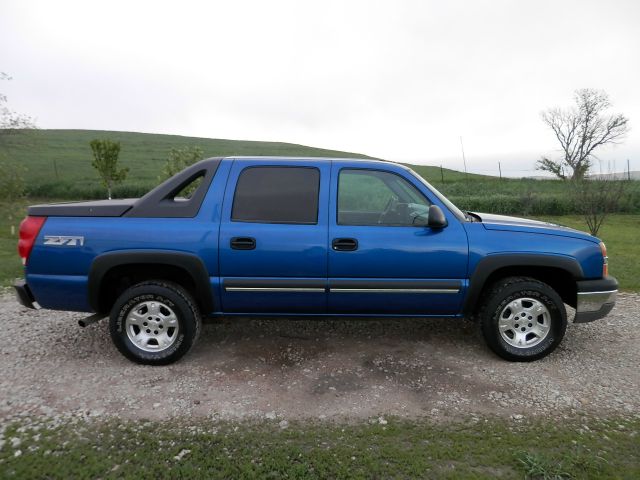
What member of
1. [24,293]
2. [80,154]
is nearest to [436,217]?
[24,293]

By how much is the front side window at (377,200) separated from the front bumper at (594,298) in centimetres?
155

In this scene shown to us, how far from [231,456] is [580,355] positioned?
332cm

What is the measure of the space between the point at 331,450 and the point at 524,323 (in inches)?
85.3

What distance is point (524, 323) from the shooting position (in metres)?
3.75

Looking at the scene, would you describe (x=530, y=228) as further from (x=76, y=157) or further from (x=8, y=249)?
(x=76, y=157)

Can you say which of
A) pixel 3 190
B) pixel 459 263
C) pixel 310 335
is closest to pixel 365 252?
pixel 459 263

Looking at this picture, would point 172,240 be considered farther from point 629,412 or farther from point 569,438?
point 629,412

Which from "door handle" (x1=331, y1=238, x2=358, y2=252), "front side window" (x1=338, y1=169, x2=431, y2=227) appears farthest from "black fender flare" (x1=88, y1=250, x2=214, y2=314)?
"front side window" (x1=338, y1=169, x2=431, y2=227)

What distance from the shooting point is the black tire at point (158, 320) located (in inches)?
141

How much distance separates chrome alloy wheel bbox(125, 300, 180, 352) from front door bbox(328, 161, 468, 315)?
1410 mm

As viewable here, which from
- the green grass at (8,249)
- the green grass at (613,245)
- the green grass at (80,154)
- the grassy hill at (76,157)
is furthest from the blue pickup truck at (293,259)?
the green grass at (80,154)

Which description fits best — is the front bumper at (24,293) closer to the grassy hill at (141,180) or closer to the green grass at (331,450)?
the green grass at (331,450)

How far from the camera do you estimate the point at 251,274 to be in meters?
3.53

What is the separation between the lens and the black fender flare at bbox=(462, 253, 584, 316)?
358 cm
